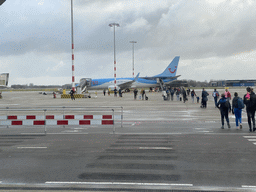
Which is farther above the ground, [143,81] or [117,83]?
[143,81]

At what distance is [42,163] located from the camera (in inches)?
308

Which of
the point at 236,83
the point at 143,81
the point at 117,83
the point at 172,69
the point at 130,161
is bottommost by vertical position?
the point at 130,161

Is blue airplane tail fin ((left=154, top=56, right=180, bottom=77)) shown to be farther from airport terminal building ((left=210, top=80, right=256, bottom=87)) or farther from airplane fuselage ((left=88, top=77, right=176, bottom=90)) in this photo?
airport terminal building ((left=210, top=80, right=256, bottom=87))

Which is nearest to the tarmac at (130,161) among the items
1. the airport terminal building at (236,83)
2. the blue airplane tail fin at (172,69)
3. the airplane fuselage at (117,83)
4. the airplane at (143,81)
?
the airplane at (143,81)

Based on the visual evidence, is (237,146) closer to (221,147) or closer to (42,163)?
(221,147)

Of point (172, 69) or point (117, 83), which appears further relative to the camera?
point (172, 69)

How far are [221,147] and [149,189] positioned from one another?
4.83m

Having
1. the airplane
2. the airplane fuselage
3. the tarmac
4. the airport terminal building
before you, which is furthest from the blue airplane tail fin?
the airport terminal building

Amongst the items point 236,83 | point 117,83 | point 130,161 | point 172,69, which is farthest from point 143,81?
point 236,83

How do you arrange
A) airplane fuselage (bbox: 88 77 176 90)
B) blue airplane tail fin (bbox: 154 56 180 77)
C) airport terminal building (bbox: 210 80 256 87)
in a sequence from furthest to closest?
1. airport terminal building (bbox: 210 80 256 87)
2. blue airplane tail fin (bbox: 154 56 180 77)
3. airplane fuselage (bbox: 88 77 176 90)

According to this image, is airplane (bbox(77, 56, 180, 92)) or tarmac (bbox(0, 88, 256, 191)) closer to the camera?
tarmac (bbox(0, 88, 256, 191))

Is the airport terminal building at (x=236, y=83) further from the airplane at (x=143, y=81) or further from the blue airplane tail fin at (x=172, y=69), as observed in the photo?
the airplane at (x=143, y=81)

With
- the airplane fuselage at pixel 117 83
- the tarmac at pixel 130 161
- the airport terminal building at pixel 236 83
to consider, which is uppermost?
the airport terminal building at pixel 236 83

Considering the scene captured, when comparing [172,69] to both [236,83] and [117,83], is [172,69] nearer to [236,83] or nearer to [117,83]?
[117,83]
